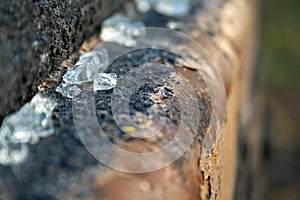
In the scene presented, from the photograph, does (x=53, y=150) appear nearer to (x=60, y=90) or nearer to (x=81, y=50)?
(x=60, y=90)

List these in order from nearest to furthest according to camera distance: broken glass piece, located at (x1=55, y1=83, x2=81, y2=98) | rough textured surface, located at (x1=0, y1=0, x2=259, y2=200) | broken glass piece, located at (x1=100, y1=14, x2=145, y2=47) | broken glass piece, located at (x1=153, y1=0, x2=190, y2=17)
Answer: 1. rough textured surface, located at (x1=0, y1=0, x2=259, y2=200)
2. broken glass piece, located at (x1=55, y1=83, x2=81, y2=98)
3. broken glass piece, located at (x1=100, y1=14, x2=145, y2=47)
4. broken glass piece, located at (x1=153, y1=0, x2=190, y2=17)

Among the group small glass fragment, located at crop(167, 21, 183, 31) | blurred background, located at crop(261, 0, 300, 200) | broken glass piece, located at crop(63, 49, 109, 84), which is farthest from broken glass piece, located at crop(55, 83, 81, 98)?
blurred background, located at crop(261, 0, 300, 200)

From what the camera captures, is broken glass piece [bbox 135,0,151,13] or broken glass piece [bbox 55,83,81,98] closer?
broken glass piece [bbox 55,83,81,98]

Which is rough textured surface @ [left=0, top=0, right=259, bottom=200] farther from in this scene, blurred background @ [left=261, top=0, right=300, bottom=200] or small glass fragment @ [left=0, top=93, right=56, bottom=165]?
blurred background @ [left=261, top=0, right=300, bottom=200]

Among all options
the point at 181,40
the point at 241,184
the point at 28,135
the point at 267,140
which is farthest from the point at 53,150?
the point at 267,140

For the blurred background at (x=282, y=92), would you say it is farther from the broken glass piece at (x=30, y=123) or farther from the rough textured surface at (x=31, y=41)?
the broken glass piece at (x=30, y=123)

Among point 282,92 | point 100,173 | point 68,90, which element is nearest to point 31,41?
point 68,90

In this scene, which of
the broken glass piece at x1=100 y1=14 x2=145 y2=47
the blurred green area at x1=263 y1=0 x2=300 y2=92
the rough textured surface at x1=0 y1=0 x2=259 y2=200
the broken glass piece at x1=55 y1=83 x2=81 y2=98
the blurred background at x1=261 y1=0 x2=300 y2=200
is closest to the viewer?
the rough textured surface at x1=0 y1=0 x2=259 y2=200
